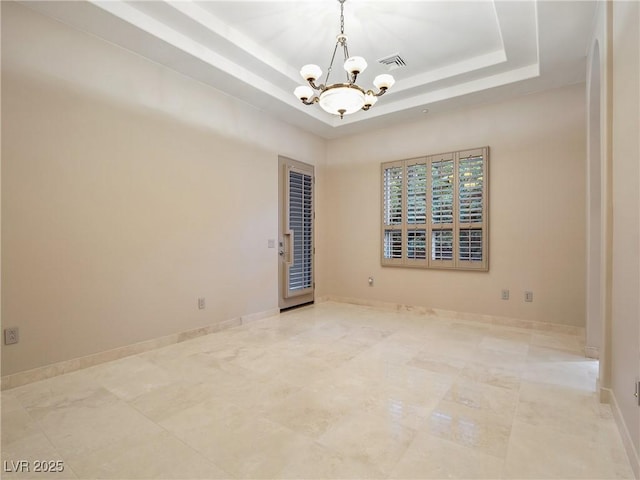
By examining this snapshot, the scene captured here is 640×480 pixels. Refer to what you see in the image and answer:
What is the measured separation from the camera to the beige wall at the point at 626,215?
159cm

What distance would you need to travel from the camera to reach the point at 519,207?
423 centimetres

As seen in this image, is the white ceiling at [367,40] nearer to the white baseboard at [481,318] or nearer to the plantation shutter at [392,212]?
the plantation shutter at [392,212]

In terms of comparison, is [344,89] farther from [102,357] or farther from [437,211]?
[102,357]

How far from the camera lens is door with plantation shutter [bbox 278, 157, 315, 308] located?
16.6 ft

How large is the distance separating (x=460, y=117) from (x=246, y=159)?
313 centimetres

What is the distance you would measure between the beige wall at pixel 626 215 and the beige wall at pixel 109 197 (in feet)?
12.3

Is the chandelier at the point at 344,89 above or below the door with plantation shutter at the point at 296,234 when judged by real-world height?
above

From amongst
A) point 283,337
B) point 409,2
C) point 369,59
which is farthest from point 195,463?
point 369,59

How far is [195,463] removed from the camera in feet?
5.47

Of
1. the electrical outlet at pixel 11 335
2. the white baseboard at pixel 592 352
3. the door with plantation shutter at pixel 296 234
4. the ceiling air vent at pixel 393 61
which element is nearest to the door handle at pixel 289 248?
the door with plantation shutter at pixel 296 234

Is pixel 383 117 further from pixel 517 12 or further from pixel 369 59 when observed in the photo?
pixel 517 12

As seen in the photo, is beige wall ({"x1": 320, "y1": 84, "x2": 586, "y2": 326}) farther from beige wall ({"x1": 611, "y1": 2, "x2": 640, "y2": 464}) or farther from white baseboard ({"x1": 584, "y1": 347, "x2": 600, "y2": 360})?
beige wall ({"x1": 611, "y1": 2, "x2": 640, "y2": 464})

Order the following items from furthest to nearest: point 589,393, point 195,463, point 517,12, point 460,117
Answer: point 460,117 < point 517,12 < point 589,393 < point 195,463

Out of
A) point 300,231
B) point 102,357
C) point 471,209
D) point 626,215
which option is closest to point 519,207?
point 471,209
